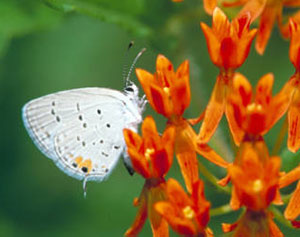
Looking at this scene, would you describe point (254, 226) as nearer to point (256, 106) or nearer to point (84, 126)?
point (256, 106)

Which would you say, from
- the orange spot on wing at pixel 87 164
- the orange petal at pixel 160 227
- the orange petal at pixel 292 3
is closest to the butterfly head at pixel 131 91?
the orange spot on wing at pixel 87 164

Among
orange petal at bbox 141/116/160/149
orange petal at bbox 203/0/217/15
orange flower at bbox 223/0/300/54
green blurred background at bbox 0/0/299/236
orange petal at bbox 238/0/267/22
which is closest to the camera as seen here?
orange petal at bbox 141/116/160/149

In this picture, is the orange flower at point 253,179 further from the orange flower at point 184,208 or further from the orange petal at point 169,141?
the orange petal at point 169,141

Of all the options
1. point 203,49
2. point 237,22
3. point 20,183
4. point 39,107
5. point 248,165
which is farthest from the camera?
point 203,49

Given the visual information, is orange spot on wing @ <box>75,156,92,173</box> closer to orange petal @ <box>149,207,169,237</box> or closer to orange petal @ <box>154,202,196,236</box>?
orange petal @ <box>149,207,169,237</box>

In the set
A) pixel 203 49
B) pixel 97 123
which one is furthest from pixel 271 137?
pixel 97 123

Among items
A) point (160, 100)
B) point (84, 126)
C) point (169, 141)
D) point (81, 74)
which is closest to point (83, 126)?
point (84, 126)

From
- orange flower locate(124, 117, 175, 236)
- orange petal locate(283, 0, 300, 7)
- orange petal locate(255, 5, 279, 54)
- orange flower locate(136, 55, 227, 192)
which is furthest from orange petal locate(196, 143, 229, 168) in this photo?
orange petal locate(283, 0, 300, 7)

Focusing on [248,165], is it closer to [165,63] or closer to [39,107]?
[165,63]

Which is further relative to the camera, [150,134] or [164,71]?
[164,71]
